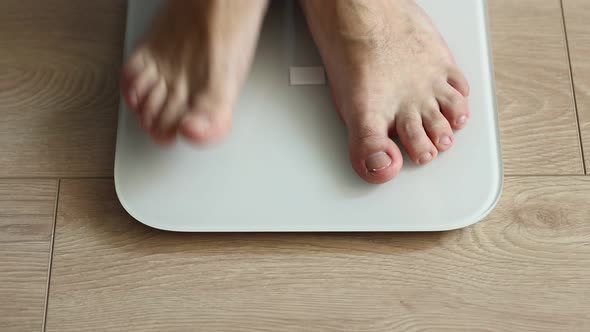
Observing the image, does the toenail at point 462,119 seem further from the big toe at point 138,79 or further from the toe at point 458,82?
the big toe at point 138,79

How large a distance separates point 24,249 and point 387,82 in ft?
1.38

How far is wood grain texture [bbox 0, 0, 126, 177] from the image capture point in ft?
2.36

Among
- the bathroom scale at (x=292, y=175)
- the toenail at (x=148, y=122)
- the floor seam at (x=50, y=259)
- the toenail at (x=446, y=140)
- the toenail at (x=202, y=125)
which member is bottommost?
the floor seam at (x=50, y=259)

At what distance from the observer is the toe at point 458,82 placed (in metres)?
0.70

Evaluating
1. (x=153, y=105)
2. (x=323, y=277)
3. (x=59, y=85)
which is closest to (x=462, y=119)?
(x=323, y=277)

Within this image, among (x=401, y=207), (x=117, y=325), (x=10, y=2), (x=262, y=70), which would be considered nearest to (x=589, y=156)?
(x=401, y=207)

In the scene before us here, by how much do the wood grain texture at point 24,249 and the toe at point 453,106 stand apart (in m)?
0.43

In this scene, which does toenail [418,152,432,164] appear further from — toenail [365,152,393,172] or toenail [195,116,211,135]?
toenail [195,116,211,135]

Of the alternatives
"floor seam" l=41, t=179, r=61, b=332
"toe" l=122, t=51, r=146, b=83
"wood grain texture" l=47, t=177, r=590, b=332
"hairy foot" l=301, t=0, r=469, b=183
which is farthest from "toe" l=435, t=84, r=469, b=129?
"floor seam" l=41, t=179, r=61, b=332

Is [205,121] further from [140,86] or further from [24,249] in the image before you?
[24,249]

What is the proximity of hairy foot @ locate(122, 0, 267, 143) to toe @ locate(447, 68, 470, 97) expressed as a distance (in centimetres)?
22

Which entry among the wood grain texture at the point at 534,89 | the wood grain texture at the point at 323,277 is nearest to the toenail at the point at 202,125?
the wood grain texture at the point at 323,277

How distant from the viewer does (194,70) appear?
67 cm

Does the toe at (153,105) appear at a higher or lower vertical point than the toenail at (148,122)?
higher
